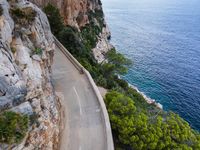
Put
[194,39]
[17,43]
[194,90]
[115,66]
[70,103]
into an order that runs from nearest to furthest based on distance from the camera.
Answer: [17,43] → [70,103] → [115,66] → [194,90] → [194,39]

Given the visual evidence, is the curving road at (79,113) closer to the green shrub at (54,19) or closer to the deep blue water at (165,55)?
the green shrub at (54,19)

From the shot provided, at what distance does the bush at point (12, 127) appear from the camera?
12543mm

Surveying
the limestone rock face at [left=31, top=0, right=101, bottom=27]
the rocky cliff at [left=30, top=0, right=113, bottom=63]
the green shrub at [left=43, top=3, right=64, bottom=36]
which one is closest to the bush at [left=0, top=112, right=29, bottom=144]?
the green shrub at [left=43, top=3, right=64, bottom=36]

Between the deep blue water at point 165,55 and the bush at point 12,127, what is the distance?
3763 cm

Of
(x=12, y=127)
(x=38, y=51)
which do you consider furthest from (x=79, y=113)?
(x=12, y=127)

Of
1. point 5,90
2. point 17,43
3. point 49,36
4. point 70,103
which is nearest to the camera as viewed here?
point 5,90

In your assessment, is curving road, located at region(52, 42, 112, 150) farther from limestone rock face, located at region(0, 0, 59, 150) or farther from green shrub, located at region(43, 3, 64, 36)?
green shrub, located at region(43, 3, 64, 36)

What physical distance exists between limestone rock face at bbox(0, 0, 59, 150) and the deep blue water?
34.3 m

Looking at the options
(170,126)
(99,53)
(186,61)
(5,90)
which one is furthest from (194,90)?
(5,90)

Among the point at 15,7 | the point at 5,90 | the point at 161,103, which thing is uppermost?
the point at 15,7

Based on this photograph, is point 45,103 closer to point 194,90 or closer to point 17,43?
point 17,43

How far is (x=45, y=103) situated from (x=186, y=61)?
5965 cm

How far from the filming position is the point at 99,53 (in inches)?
2574

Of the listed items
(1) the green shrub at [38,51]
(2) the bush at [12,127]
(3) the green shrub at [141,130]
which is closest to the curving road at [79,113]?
(3) the green shrub at [141,130]
